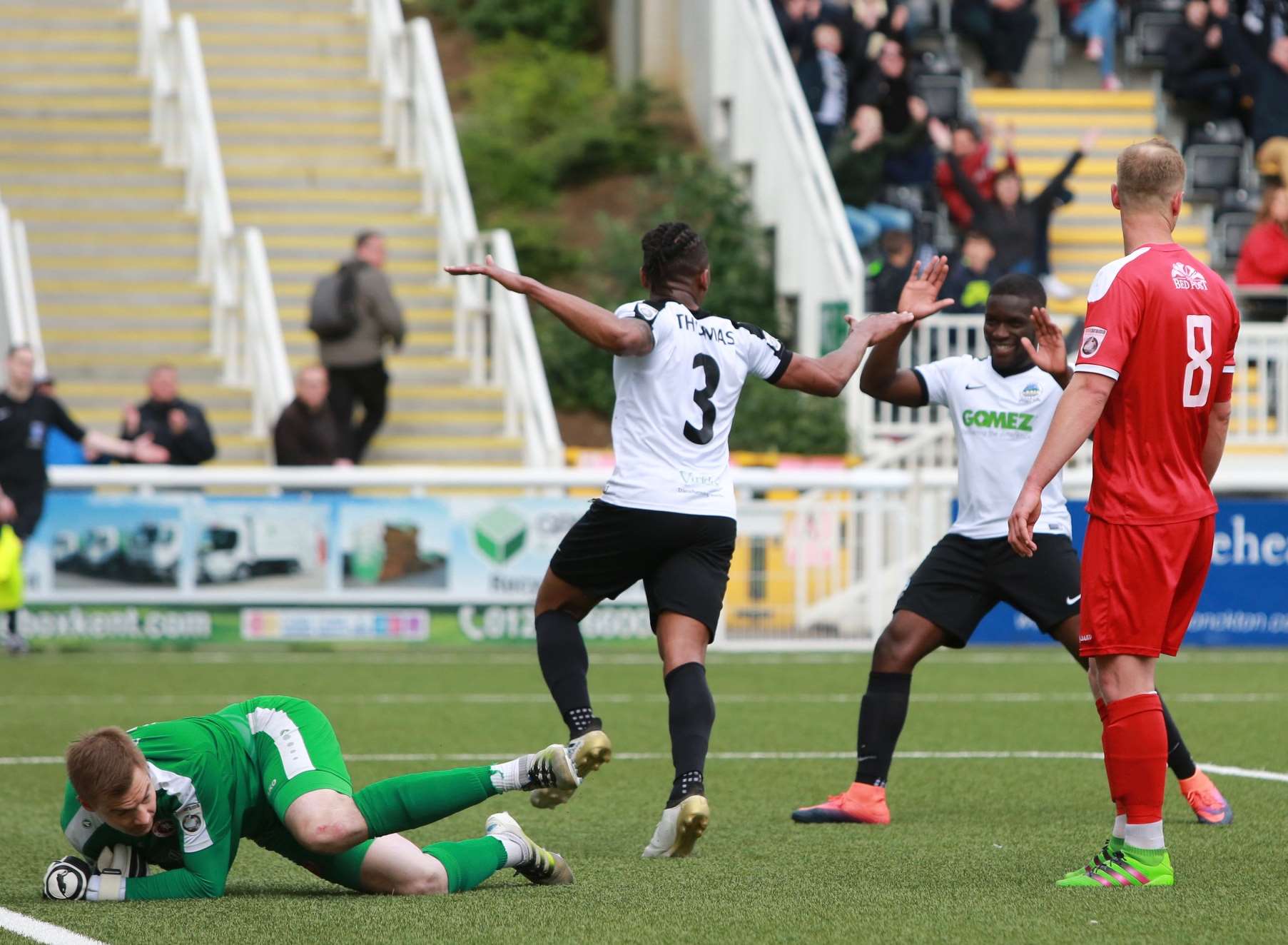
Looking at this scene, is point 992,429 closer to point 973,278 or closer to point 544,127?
point 973,278

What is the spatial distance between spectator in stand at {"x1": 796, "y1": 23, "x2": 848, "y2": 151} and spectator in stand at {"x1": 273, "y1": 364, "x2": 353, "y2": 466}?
7.39 meters

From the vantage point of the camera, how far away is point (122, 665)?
572 inches

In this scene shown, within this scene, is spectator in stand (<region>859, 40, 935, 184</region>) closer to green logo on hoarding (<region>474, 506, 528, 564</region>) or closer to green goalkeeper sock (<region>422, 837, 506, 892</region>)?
green logo on hoarding (<region>474, 506, 528, 564</region>)

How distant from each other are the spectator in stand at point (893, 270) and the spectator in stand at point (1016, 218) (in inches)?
54.7

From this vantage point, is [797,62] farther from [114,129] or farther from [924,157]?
[114,129]

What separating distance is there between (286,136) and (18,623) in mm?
8337

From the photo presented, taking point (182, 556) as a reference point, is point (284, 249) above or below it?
above

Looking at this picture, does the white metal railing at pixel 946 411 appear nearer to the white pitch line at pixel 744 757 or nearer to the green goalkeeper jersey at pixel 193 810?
the white pitch line at pixel 744 757

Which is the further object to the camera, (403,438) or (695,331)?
(403,438)

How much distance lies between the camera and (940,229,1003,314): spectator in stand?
1897cm

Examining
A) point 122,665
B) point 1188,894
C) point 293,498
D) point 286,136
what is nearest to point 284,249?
point 286,136

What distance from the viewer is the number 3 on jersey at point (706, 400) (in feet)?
23.1

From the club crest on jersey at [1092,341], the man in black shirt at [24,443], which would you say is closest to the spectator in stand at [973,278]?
the man in black shirt at [24,443]

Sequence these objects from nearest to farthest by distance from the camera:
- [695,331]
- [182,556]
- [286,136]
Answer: [695,331], [182,556], [286,136]
